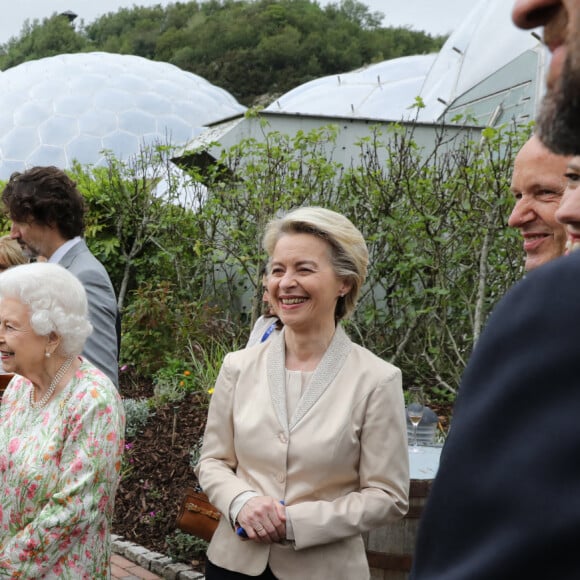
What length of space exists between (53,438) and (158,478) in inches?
139

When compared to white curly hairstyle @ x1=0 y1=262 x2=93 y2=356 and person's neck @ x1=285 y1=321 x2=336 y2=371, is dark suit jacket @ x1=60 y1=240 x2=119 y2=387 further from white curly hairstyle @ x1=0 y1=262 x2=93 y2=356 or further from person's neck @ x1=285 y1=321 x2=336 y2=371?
person's neck @ x1=285 y1=321 x2=336 y2=371

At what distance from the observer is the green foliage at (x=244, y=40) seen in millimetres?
53562

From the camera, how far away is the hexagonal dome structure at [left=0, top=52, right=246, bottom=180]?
84.5 feet


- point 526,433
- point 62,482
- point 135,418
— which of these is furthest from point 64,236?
point 135,418

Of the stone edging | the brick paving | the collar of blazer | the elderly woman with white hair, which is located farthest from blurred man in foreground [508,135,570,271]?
the brick paving

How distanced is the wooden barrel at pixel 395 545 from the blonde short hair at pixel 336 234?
2.99ft

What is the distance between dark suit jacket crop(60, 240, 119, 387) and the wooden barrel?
136 centimetres

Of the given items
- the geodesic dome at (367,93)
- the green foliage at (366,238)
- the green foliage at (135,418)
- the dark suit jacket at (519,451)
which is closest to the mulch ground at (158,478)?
the green foliage at (135,418)

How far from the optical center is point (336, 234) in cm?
311

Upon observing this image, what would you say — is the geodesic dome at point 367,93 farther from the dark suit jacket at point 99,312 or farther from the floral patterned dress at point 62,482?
the floral patterned dress at point 62,482

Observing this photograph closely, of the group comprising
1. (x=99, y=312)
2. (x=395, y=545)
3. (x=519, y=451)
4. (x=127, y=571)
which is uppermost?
(x=519, y=451)

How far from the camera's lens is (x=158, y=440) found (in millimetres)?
6902

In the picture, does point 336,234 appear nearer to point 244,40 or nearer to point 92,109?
point 92,109

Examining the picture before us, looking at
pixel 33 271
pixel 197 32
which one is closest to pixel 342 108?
pixel 33 271
